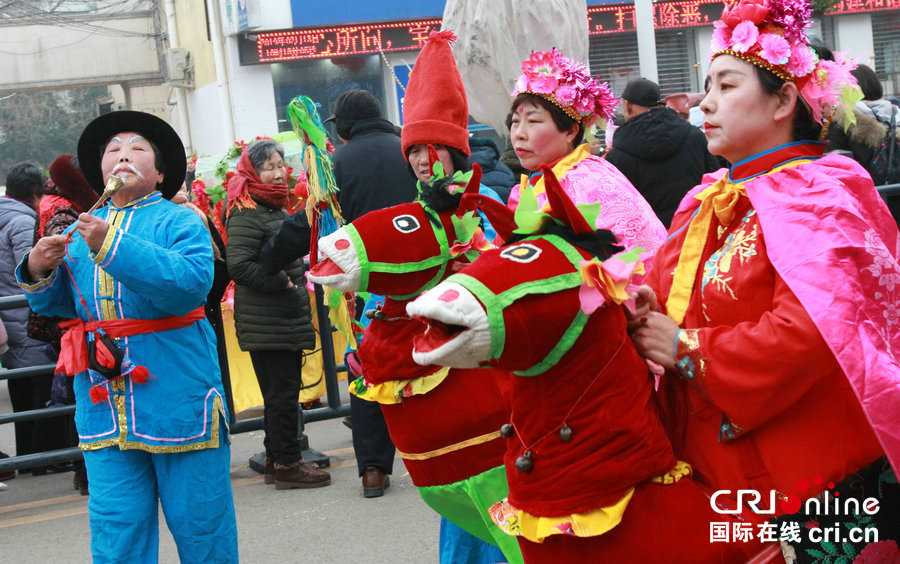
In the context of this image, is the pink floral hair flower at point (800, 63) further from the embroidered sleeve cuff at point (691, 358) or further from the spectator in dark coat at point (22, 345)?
the spectator in dark coat at point (22, 345)

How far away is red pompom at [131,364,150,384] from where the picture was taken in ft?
11.7

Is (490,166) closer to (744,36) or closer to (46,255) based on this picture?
(46,255)

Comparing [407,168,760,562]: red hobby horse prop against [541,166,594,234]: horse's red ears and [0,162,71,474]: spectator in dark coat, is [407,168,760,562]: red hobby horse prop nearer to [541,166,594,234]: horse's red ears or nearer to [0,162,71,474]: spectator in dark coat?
[541,166,594,234]: horse's red ears

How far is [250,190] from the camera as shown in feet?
19.1

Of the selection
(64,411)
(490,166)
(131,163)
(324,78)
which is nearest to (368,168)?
(490,166)

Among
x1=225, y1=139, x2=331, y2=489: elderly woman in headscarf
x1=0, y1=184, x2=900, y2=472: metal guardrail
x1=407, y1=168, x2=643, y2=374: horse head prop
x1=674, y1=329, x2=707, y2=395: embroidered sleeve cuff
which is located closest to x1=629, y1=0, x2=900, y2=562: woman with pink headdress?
x1=674, y1=329, x2=707, y2=395: embroidered sleeve cuff

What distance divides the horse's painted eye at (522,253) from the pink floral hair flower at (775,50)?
0.75 meters

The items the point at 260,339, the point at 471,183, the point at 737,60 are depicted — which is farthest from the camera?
the point at 260,339

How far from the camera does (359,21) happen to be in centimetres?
1933

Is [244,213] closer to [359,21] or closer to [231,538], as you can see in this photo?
[231,538]

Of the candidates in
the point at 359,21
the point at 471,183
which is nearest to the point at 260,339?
the point at 471,183

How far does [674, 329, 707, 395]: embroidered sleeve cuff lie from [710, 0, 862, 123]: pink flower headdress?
645mm

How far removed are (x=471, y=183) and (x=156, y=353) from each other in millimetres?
1413

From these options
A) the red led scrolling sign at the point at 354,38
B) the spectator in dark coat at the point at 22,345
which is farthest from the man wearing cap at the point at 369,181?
the red led scrolling sign at the point at 354,38
